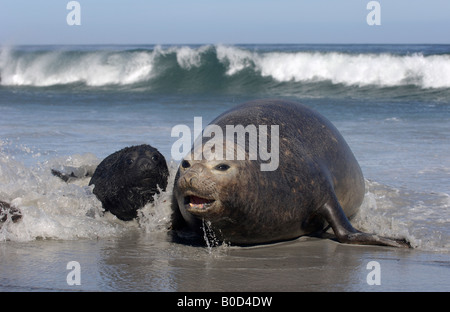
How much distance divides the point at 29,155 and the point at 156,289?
6.07 metres

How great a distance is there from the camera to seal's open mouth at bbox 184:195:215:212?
5086mm

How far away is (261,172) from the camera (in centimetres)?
558

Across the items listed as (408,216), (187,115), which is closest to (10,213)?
(408,216)

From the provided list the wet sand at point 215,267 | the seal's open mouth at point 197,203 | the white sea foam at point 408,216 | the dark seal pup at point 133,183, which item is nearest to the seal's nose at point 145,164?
the dark seal pup at point 133,183

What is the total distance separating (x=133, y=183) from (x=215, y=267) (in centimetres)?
208

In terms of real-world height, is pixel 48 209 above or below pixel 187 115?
below

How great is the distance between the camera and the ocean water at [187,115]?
668 cm

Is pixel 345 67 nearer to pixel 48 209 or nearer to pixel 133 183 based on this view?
pixel 133 183

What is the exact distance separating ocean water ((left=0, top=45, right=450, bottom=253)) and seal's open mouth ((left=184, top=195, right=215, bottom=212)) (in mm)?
1402

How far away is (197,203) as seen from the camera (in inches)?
202

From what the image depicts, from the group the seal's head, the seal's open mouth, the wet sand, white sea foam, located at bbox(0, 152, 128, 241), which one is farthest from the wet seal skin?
the seal's open mouth

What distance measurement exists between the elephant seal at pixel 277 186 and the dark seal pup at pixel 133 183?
0.50m

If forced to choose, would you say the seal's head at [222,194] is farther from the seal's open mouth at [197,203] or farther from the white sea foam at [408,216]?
the white sea foam at [408,216]

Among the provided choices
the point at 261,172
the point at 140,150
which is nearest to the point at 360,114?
the point at 140,150
